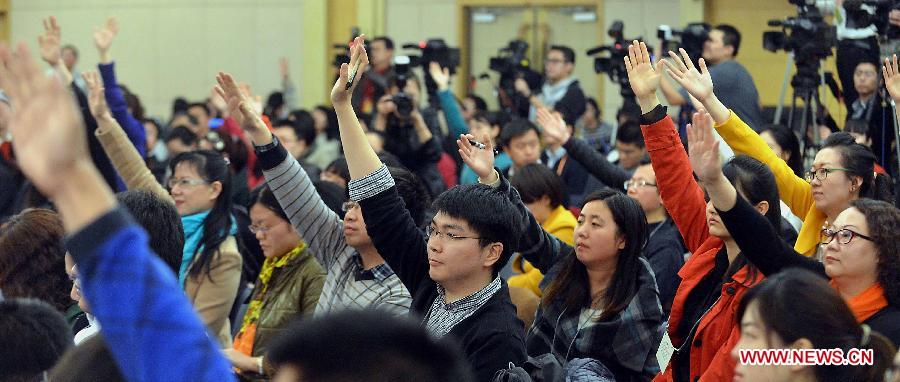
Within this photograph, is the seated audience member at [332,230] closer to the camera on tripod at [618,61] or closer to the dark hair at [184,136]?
the camera on tripod at [618,61]

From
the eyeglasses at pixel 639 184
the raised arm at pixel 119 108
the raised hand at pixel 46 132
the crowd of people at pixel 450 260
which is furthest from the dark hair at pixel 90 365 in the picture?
the raised arm at pixel 119 108

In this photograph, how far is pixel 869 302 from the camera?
248 centimetres

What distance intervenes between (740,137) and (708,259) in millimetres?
575

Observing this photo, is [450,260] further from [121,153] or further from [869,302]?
[121,153]

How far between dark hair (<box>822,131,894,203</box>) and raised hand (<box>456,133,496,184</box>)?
976 millimetres

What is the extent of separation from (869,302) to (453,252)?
2.89 ft

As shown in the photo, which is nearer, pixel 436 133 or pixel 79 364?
pixel 79 364

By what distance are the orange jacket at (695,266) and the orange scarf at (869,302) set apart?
23cm

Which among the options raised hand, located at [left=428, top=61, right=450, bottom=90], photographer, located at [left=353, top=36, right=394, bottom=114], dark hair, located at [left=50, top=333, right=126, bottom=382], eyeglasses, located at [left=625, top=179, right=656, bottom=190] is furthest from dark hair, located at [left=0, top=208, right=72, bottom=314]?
photographer, located at [left=353, top=36, right=394, bottom=114]

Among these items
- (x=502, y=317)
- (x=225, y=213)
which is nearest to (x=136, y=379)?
(x=502, y=317)

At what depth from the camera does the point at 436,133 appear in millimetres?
6902

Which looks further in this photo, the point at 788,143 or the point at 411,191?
the point at 788,143

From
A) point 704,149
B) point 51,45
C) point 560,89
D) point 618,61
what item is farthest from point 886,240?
point 560,89

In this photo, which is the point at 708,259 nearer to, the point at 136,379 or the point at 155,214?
the point at 155,214
